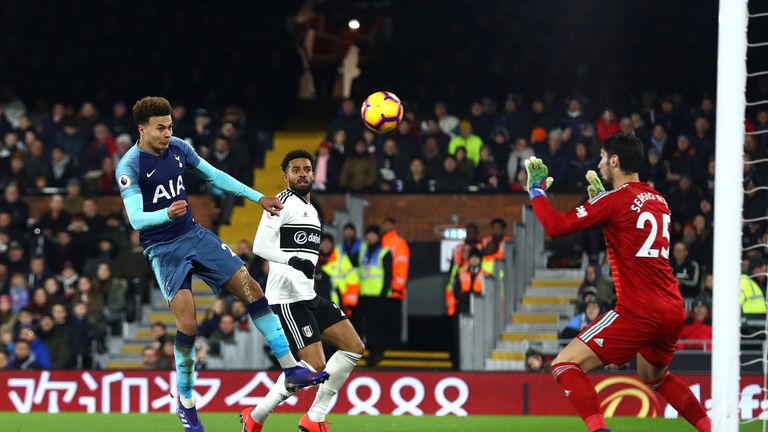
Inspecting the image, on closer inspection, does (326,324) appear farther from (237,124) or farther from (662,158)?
(237,124)

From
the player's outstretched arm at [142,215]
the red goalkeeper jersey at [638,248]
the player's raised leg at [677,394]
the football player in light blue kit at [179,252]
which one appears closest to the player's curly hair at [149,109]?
the football player in light blue kit at [179,252]

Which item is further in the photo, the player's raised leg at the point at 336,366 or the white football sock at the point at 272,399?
the player's raised leg at the point at 336,366

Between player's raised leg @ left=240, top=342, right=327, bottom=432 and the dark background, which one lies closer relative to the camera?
player's raised leg @ left=240, top=342, right=327, bottom=432

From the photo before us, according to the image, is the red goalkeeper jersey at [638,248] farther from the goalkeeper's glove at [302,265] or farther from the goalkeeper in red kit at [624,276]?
the goalkeeper's glove at [302,265]

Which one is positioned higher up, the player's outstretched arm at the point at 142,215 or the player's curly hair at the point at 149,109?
the player's curly hair at the point at 149,109

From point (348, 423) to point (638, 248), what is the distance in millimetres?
4594

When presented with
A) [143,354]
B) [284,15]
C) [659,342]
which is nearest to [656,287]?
[659,342]

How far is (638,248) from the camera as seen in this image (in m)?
7.91

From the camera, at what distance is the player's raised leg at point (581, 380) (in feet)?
25.5

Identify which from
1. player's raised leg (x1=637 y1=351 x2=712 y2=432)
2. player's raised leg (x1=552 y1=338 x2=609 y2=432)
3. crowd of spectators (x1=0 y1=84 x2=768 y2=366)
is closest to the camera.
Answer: player's raised leg (x1=552 y1=338 x2=609 y2=432)

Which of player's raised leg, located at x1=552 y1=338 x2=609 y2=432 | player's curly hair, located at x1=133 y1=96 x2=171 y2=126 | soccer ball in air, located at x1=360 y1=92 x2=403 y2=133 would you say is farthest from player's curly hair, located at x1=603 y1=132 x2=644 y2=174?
soccer ball in air, located at x1=360 y1=92 x2=403 y2=133

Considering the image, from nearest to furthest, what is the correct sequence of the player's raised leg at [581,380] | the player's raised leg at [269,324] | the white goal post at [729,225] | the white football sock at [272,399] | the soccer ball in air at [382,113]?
1. the white goal post at [729,225]
2. the player's raised leg at [581,380]
3. the player's raised leg at [269,324]
4. the white football sock at [272,399]
5. the soccer ball in air at [382,113]

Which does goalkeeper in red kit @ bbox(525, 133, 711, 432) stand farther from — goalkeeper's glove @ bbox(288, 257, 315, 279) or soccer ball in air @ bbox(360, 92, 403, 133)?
soccer ball in air @ bbox(360, 92, 403, 133)

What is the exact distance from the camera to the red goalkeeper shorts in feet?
25.8
